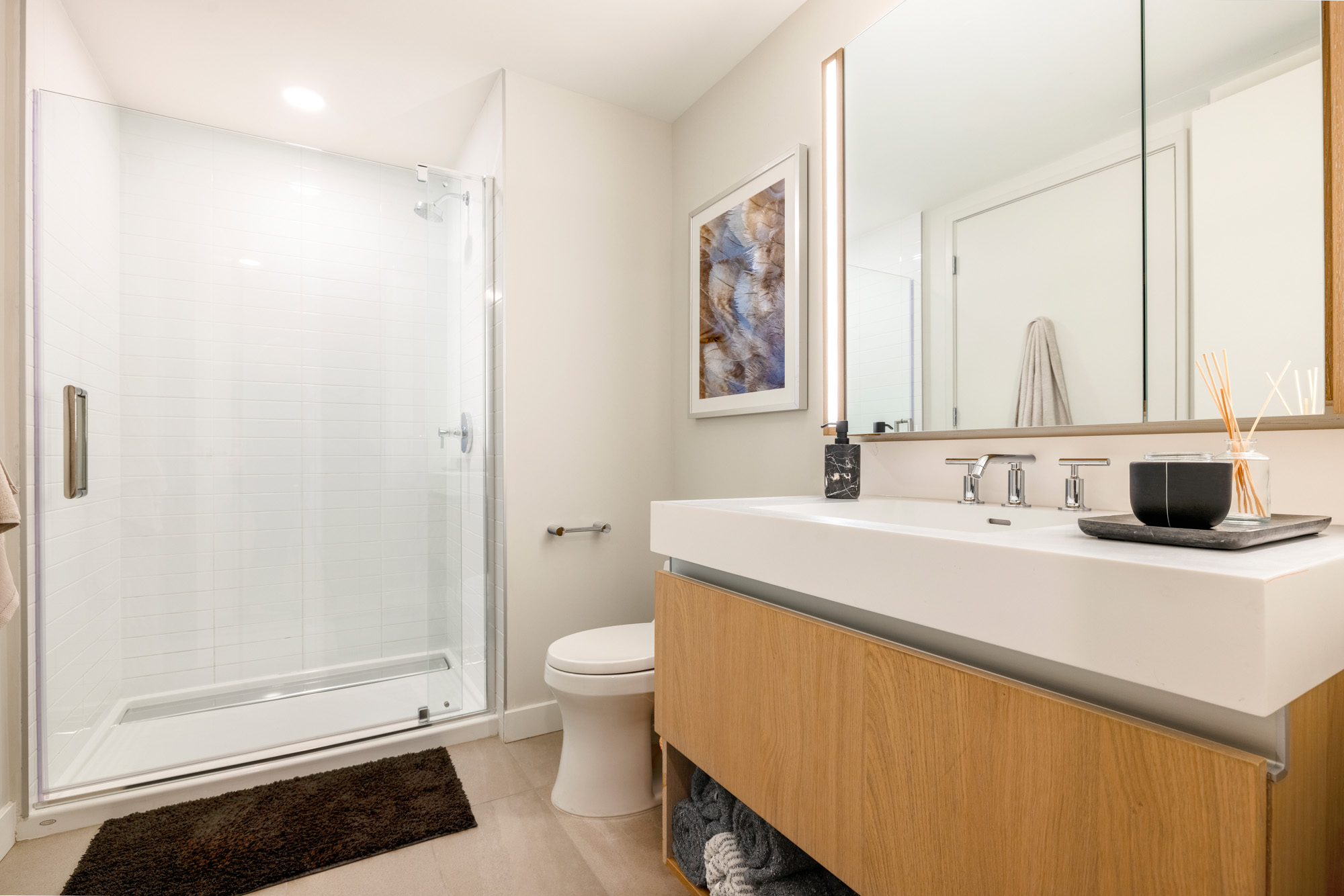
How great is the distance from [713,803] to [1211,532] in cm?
110

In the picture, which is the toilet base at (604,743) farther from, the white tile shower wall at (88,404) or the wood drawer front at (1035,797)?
the white tile shower wall at (88,404)

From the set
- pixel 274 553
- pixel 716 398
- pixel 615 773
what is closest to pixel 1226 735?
pixel 615 773

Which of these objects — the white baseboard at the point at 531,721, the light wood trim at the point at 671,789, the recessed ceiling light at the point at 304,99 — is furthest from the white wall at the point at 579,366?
the light wood trim at the point at 671,789

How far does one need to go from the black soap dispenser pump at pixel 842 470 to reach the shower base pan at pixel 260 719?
4.82 ft

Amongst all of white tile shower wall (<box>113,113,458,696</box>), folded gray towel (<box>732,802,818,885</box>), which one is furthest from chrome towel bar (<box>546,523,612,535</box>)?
folded gray towel (<box>732,802,818,885</box>)

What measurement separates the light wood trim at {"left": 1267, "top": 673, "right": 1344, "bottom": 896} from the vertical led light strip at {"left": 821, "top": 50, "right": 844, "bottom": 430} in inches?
45.4

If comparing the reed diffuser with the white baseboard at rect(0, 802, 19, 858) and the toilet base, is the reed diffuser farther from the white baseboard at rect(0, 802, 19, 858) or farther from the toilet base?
the white baseboard at rect(0, 802, 19, 858)

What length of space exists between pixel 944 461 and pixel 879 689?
28.6 inches

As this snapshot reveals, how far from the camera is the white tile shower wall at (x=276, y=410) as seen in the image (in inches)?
76.1

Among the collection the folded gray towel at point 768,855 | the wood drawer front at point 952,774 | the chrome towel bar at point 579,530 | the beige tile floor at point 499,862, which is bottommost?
the beige tile floor at point 499,862

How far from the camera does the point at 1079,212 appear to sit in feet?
3.99

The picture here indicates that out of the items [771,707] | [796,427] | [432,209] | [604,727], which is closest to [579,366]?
[432,209]

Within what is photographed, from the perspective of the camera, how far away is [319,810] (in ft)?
5.55

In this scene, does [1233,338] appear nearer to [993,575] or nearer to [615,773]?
[993,575]
